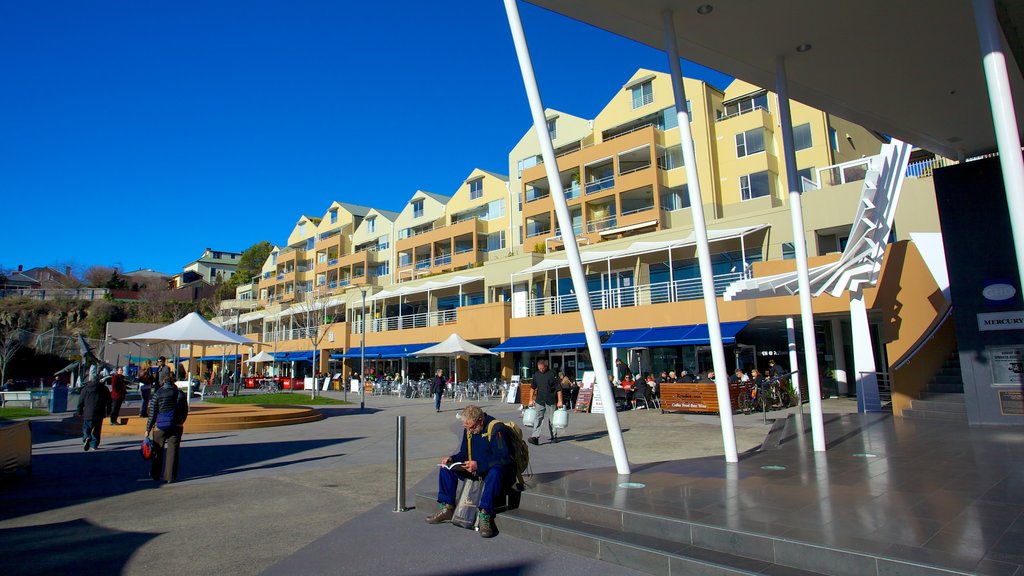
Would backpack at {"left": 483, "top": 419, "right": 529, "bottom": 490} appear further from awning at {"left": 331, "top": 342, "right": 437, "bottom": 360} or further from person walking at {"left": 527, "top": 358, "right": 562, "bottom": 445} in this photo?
awning at {"left": 331, "top": 342, "right": 437, "bottom": 360}

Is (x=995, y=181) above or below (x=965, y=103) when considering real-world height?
below

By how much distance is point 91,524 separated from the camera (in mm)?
6129

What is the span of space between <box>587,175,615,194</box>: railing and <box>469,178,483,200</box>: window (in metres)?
12.8

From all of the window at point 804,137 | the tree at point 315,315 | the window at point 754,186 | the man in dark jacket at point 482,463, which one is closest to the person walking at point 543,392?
the man in dark jacket at point 482,463

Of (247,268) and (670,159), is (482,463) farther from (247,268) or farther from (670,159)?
(247,268)

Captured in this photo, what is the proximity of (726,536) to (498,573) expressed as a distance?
169 centimetres

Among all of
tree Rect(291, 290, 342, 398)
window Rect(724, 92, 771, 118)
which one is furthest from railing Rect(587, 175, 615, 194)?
tree Rect(291, 290, 342, 398)

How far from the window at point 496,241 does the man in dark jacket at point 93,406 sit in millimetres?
32510

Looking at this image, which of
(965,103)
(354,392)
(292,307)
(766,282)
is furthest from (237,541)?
(292,307)

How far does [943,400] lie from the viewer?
12.0 metres

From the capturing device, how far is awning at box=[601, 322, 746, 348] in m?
20.5

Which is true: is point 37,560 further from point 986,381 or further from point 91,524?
point 986,381

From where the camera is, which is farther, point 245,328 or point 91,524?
point 245,328

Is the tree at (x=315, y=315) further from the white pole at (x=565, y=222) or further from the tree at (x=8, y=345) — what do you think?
the white pole at (x=565, y=222)
